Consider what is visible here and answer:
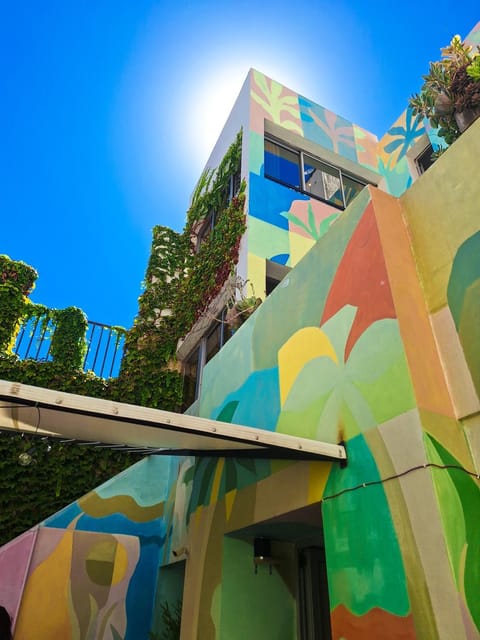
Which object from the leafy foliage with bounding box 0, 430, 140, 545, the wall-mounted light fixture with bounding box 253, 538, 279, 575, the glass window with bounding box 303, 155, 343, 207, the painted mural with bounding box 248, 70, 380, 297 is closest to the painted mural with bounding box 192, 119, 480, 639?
Answer: the wall-mounted light fixture with bounding box 253, 538, 279, 575

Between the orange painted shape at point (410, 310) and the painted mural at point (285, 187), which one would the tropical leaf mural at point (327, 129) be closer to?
the painted mural at point (285, 187)

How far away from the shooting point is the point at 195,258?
1194 cm

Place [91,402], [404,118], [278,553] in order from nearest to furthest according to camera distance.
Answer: [91,402], [278,553], [404,118]

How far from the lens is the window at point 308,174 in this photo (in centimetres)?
1049

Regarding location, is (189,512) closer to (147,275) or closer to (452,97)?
(452,97)

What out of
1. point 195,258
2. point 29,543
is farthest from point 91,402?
point 195,258

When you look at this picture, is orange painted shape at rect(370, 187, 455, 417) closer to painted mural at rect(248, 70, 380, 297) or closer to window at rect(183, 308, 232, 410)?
painted mural at rect(248, 70, 380, 297)

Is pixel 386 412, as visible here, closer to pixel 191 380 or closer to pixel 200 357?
pixel 200 357

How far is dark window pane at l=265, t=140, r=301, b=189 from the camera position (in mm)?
10383

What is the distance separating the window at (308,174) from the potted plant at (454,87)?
544cm

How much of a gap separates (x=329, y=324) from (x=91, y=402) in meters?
2.11

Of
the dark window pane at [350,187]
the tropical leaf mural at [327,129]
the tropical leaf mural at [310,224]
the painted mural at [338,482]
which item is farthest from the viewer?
the tropical leaf mural at [327,129]

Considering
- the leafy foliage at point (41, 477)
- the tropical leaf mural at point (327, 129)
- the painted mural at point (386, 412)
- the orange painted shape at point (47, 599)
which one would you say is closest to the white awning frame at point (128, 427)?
the painted mural at point (386, 412)

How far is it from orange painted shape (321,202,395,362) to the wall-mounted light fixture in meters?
2.27
